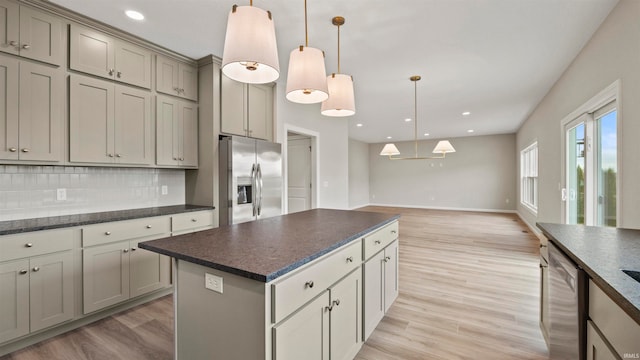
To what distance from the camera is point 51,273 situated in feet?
6.86

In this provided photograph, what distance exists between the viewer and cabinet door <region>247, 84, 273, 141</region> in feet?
12.0

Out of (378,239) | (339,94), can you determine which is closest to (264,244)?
(378,239)

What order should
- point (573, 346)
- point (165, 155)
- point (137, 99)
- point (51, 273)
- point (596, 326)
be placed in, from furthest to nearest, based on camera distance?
point (165, 155) < point (137, 99) < point (51, 273) < point (573, 346) < point (596, 326)

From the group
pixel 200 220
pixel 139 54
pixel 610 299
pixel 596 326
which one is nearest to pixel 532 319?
pixel 596 326

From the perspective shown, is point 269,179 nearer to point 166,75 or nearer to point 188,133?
point 188,133

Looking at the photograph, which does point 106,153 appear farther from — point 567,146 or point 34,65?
point 567,146

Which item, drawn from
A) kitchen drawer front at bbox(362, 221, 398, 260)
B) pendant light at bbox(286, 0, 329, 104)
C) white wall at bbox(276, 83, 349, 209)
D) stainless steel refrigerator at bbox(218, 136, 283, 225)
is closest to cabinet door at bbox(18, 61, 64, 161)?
stainless steel refrigerator at bbox(218, 136, 283, 225)

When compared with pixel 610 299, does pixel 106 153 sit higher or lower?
higher

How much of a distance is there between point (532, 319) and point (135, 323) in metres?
3.43

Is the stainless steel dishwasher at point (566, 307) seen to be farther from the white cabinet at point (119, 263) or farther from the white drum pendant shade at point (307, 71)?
the white cabinet at point (119, 263)

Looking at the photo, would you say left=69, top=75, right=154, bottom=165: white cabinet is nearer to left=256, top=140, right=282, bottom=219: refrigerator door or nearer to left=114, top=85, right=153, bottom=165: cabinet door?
left=114, top=85, right=153, bottom=165: cabinet door

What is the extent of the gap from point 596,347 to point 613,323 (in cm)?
20

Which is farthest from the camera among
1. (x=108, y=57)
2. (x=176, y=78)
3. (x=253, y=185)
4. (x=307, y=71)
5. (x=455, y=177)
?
(x=455, y=177)

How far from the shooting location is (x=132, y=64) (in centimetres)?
276
